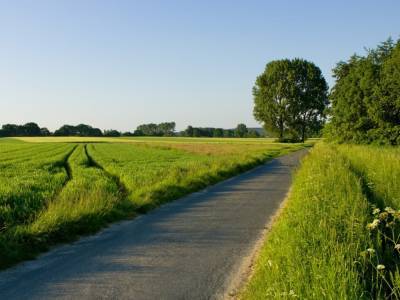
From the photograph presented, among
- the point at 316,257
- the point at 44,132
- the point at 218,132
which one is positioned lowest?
the point at 316,257

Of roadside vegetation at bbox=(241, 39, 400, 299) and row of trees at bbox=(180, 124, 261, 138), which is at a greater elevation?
row of trees at bbox=(180, 124, 261, 138)

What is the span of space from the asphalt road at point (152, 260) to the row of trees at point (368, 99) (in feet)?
76.1

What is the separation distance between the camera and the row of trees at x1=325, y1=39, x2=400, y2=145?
30734mm

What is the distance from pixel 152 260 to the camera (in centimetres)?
708

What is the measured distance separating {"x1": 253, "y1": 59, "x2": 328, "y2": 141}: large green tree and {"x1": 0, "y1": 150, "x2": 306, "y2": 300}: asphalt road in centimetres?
7130

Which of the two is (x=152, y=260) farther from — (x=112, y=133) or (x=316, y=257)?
(x=112, y=133)

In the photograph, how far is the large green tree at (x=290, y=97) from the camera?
80750 mm

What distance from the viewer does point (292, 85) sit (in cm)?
8100

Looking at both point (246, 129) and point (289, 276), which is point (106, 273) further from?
point (246, 129)

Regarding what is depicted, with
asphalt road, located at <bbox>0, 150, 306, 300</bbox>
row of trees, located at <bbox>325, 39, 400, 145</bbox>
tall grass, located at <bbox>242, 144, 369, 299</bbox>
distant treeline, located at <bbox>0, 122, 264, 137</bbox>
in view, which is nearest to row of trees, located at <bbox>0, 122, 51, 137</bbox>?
distant treeline, located at <bbox>0, 122, 264, 137</bbox>

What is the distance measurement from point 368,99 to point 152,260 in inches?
1209

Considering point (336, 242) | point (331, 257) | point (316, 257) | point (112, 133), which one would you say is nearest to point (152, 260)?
point (316, 257)

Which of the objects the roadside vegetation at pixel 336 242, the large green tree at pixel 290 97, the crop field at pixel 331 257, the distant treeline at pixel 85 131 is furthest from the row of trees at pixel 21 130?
the crop field at pixel 331 257

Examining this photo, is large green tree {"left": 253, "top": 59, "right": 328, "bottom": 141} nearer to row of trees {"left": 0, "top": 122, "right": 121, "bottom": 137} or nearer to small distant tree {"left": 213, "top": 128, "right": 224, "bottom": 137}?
small distant tree {"left": 213, "top": 128, "right": 224, "bottom": 137}
